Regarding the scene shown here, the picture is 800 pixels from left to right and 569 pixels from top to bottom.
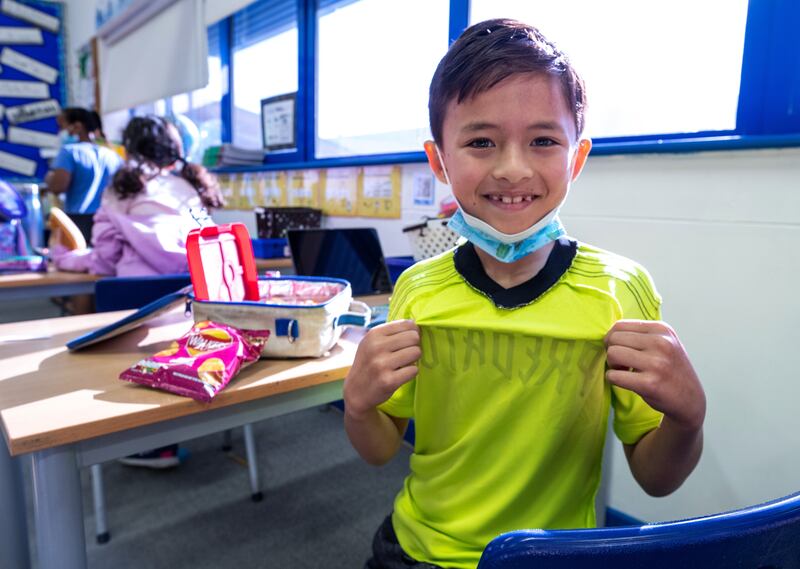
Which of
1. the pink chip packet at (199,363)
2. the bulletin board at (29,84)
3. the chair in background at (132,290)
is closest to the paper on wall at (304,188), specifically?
the chair in background at (132,290)

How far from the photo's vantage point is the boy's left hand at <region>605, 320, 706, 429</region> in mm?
588

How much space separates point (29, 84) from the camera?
20.0 ft

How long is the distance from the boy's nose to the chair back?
110cm

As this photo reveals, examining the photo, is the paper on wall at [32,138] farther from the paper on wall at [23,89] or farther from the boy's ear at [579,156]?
the boy's ear at [579,156]

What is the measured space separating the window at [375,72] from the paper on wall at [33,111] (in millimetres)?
4858

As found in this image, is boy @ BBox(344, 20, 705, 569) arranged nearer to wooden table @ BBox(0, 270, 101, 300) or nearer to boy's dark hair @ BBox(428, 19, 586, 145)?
boy's dark hair @ BBox(428, 19, 586, 145)

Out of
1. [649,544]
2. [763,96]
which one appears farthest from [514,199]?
[763,96]

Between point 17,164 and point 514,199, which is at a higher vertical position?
point 17,164

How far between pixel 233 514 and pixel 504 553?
1.73 meters

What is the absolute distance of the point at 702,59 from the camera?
4.68 ft

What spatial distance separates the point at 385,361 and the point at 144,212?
5.75 ft

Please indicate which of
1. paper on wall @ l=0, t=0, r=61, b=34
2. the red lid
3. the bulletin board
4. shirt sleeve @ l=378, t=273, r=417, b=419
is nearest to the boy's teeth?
shirt sleeve @ l=378, t=273, r=417, b=419

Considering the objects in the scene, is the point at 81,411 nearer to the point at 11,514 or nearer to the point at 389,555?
the point at 11,514

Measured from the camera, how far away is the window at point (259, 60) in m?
3.22
